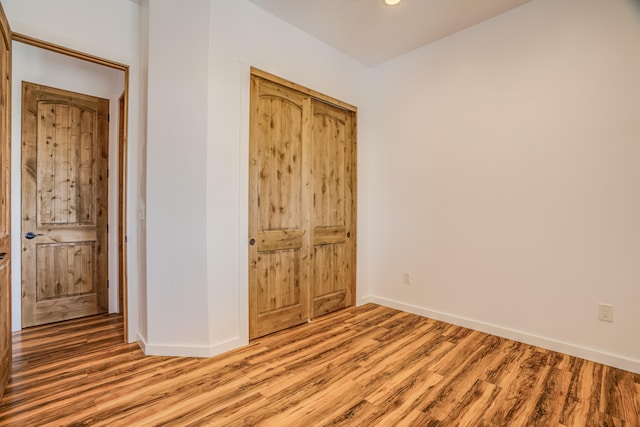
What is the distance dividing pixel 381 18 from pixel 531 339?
318 cm

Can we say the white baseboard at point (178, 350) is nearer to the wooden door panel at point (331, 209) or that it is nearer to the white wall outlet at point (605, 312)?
the wooden door panel at point (331, 209)

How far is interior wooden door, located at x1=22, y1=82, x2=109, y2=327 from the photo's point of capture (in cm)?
297

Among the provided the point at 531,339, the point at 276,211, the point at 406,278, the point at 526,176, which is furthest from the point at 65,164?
the point at 531,339

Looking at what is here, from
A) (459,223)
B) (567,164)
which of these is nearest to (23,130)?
(459,223)

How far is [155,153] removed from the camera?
235 centimetres

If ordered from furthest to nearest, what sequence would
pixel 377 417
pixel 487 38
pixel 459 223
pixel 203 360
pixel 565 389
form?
pixel 459 223 < pixel 487 38 < pixel 203 360 < pixel 565 389 < pixel 377 417

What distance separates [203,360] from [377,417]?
1366 millimetres

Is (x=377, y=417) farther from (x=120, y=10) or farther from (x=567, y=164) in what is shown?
(x=120, y=10)

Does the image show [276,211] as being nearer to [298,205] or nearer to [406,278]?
[298,205]

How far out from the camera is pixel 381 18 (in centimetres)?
285

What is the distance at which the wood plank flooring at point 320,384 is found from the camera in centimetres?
169

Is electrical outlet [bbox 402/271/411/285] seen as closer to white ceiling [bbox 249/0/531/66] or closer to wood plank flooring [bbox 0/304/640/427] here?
wood plank flooring [bbox 0/304/640/427]

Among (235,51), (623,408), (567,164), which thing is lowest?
(623,408)

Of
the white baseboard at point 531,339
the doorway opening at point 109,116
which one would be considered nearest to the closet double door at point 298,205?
the white baseboard at point 531,339
